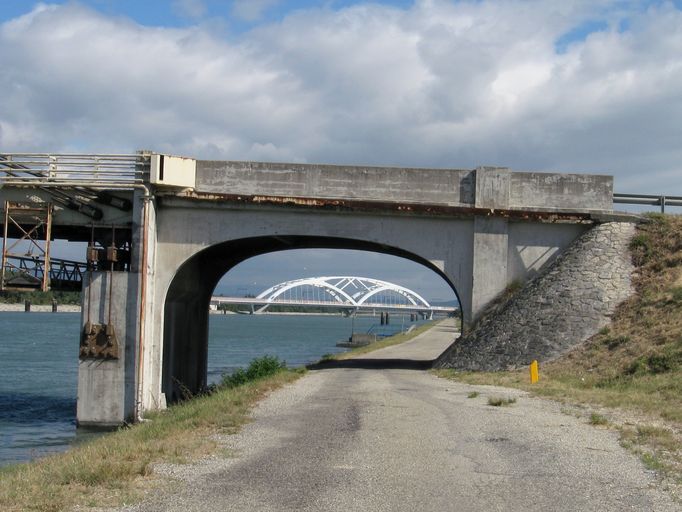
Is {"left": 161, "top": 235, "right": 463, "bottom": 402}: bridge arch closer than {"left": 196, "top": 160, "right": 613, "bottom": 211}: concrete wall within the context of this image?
No

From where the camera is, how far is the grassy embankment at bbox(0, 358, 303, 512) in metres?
8.74

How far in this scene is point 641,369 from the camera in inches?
838

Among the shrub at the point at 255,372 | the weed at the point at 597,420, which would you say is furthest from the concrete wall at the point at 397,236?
the weed at the point at 597,420

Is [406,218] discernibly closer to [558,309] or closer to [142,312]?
[558,309]

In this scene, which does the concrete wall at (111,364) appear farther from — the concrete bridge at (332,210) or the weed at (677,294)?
the weed at (677,294)

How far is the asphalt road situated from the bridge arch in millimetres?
13696

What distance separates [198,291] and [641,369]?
1861 centimetres

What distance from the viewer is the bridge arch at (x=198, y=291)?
30172 millimetres

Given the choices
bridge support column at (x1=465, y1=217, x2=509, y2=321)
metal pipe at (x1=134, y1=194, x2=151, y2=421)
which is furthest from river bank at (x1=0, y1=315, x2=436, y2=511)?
bridge support column at (x1=465, y1=217, x2=509, y2=321)

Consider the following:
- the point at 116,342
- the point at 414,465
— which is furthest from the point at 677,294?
the point at 116,342

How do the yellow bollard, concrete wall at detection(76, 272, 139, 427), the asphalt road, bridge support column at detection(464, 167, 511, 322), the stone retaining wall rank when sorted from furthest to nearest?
1. bridge support column at detection(464, 167, 511, 322)
2. concrete wall at detection(76, 272, 139, 427)
3. the stone retaining wall
4. the yellow bollard
5. the asphalt road

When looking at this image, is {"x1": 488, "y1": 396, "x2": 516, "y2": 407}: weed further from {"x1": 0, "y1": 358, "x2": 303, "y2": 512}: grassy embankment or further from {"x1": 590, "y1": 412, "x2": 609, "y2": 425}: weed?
{"x1": 0, "y1": 358, "x2": 303, "y2": 512}: grassy embankment

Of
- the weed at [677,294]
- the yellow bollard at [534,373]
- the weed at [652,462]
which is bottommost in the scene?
the weed at [652,462]

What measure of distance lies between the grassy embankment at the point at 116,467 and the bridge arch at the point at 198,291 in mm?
13989
